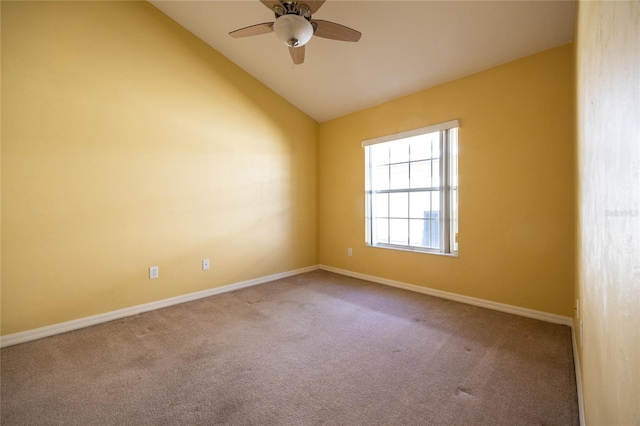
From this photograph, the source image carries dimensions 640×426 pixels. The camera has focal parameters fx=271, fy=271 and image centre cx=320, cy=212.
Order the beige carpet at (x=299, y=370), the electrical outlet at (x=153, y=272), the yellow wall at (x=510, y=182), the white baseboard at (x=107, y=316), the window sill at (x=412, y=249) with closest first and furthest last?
the beige carpet at (x=299, y=370)
the white baseboard at (x=107, y=316)
the yellow wall at (x=510, y=182)
the electrical outlet at (x=153, y=272)
the window sill at (x=412, y=249)

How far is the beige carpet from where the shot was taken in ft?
4.80

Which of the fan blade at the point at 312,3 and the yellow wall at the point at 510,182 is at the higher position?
the fan blade at the point at 312,3

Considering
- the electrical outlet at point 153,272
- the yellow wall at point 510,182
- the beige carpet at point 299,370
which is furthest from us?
the electrical outlet at point 153,272

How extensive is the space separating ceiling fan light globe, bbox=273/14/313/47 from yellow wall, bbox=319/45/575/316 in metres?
1.94

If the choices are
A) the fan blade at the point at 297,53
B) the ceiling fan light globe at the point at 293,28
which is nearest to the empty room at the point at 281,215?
the ceiling fan light globe at the point at 293,28

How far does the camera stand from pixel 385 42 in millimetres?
2828

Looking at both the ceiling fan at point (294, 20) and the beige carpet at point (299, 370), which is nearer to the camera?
the beige carpet at point (299, 370)

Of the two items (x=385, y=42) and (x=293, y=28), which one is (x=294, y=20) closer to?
(x=293, y=28)

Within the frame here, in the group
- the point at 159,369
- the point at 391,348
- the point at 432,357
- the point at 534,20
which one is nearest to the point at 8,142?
the point at 159,369

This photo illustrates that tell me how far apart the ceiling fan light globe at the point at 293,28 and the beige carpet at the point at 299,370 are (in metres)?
2.39

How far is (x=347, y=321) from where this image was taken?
2.63 m

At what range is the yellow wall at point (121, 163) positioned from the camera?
91.6 inches

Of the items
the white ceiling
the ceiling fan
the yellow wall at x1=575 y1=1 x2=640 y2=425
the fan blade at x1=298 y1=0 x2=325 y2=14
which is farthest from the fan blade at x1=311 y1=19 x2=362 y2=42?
the yellow wall at x1=575 y1=1 x2=640 y2=425

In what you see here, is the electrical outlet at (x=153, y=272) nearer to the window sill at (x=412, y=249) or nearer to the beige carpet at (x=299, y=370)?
the beige carpet at (x=299, y=370)
